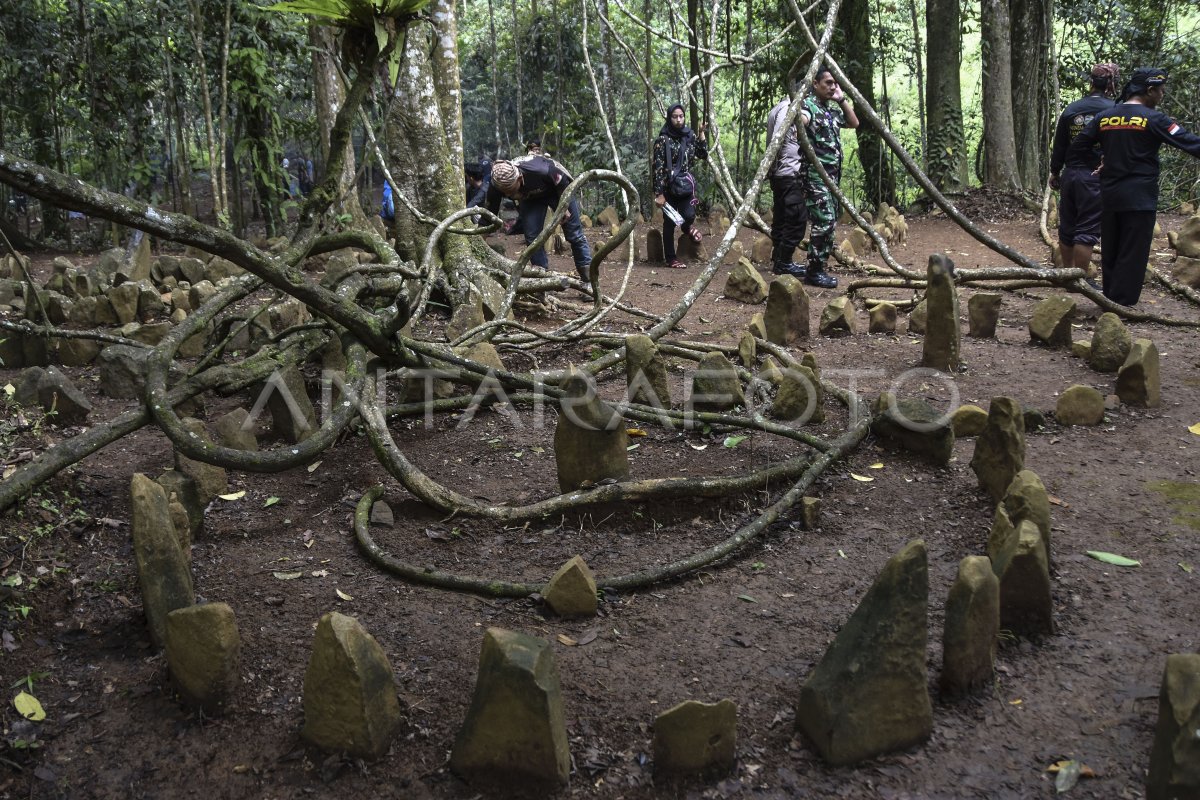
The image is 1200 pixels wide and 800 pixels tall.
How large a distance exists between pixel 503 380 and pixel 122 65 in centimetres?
894

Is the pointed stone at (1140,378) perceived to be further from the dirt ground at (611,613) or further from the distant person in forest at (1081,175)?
the distant person in forest at (1081,175)

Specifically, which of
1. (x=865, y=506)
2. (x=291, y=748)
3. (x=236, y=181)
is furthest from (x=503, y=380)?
(x=236, y=181)

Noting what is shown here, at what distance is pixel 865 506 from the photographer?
3293 millimetres

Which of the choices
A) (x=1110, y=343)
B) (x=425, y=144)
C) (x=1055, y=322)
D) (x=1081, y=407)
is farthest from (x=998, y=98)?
(x=1081, y=407)

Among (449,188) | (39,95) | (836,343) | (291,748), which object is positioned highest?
(39,95)

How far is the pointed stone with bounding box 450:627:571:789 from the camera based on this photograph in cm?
190

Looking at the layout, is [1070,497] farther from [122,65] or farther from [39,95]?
[39,95]

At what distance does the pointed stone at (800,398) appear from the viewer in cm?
398

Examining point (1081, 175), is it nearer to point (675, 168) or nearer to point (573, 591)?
point (675, 168)

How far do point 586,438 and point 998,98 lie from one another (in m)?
9.61

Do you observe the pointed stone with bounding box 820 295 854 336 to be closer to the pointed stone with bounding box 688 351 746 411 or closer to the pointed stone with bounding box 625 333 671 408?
the pointed stone with bounding box 688 351 746 411

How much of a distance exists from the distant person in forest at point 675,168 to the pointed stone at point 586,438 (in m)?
5.64

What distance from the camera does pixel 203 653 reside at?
7.13 feet

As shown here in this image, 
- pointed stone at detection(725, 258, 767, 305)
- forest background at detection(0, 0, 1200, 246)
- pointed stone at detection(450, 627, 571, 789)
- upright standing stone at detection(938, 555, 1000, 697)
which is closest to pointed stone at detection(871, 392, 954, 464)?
upright standing stone at detection(938, 555, 1000, 697)
